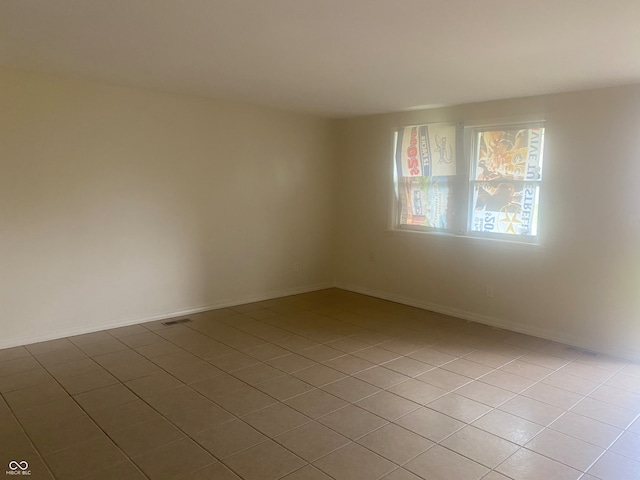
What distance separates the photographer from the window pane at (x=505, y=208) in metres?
4.36

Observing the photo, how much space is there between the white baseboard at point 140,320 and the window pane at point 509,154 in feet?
8.65

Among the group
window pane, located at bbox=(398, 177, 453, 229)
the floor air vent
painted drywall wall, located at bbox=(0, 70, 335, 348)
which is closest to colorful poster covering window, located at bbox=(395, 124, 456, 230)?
window pane, located at bbox=(398, 177, 453, 229)

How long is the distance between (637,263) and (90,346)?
4.68 m

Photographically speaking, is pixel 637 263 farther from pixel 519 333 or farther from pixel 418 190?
pixel 418 190

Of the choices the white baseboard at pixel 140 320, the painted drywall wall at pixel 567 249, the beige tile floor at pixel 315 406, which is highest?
the painted drywall wall at pixel 567 249

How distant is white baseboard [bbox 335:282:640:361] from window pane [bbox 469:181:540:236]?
917 millimetres

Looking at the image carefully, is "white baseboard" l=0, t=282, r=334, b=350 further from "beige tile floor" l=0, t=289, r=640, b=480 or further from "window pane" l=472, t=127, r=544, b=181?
"window pane" l=472, t=127, r=544, b=181

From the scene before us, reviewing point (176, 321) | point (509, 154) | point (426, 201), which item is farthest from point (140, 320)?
point (509, 154)

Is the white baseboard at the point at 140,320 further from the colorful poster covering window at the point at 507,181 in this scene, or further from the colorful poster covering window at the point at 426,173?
the colorful poster covering window at the point at 507,181

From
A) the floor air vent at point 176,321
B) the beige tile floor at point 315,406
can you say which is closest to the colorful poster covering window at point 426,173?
the beige tile floor at point 315,406

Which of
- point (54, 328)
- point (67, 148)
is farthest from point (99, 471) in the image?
point (67, 148)

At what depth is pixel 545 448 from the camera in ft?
8.09

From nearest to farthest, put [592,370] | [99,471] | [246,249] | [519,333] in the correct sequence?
[99,471] < [592,370] < [519,333] < [246,249]

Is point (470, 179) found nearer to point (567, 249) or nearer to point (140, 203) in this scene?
point (567, 249)
